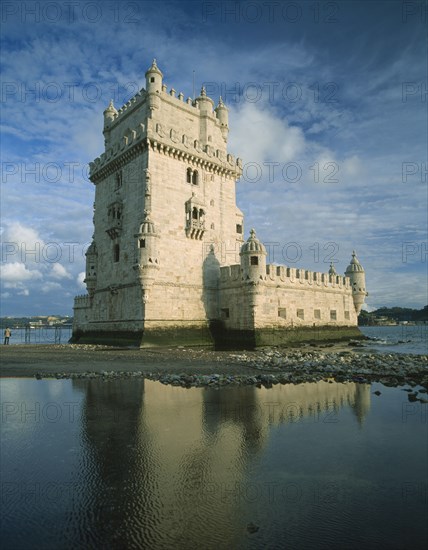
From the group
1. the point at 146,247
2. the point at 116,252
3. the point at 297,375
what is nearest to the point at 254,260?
the point at 146,247

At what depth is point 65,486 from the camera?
4.96 m

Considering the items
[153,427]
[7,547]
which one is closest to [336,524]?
[7,547]

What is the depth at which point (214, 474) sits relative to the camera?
5.33 metres

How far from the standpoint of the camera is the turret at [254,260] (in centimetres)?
2775

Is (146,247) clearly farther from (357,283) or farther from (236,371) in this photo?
(357,283)

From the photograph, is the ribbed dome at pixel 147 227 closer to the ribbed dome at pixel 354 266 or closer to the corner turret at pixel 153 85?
the corner turret at pixel 153 85

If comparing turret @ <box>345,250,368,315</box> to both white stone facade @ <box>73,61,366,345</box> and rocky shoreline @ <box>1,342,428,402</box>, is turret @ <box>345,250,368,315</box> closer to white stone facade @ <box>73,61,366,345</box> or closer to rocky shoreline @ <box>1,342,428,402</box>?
white stone facade @ <box>73,61,366,345</box>

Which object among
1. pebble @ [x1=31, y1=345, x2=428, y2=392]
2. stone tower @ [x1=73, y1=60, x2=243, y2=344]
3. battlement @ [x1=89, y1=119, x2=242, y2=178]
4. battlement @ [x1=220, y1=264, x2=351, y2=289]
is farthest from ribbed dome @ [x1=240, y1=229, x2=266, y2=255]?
pebble @ [x1=31, y1=345, x2=428, y2=392]

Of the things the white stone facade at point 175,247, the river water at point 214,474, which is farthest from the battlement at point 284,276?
the river water at point 214,474

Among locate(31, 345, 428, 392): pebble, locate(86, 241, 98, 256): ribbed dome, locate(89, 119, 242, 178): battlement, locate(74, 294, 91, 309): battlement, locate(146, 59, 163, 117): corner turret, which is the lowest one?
locate(31, 345, 428, 392): pebble

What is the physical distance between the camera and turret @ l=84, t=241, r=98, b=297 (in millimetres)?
33500

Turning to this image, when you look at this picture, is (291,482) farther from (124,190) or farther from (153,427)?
(124,190)

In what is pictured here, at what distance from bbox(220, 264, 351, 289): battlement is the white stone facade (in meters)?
0.11

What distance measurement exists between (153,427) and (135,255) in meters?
20.7
